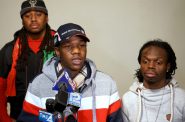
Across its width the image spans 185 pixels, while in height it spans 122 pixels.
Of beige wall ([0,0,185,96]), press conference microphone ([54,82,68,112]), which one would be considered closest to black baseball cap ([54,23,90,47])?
press conference microphone ([54,82,68,112])

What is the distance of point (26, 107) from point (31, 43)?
696 mm

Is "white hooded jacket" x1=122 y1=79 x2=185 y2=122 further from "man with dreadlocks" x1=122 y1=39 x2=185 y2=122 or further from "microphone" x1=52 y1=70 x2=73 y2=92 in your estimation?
"microphone" x1=52 y1=70 x2=73 y2=92

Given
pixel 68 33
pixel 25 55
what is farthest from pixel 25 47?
pixel 68 33

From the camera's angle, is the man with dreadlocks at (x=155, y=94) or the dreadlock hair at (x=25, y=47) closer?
the man with dreadlocks at (x=155, y=94)

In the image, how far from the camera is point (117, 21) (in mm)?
2867

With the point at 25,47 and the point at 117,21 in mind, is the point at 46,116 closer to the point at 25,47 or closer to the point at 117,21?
the point at 25,47

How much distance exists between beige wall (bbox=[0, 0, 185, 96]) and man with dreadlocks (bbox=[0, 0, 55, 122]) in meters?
0.73

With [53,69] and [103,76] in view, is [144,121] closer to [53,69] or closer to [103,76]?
[103,76]

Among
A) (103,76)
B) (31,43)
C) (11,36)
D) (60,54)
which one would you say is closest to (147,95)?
(103,76)

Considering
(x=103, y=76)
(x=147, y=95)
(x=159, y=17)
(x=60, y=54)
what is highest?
(x=159, y=17)

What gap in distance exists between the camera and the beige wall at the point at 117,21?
285 cm

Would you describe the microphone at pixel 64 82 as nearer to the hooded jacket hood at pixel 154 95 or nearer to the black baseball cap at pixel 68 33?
the black baseball cap at pixel 68 33

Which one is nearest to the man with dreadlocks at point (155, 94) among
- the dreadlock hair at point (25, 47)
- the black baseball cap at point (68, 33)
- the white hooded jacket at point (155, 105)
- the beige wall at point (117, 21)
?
the white hooded jacket at point (155, 105)

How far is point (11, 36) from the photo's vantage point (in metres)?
2.91
